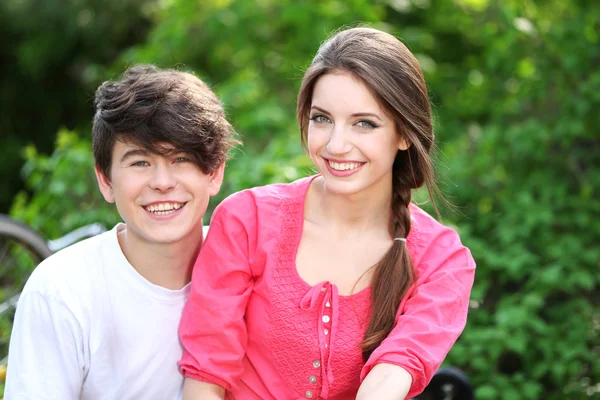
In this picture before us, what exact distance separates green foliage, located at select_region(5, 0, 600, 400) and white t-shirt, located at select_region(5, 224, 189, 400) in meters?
1.16

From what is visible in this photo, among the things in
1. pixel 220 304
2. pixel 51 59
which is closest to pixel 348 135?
pixel 220 304

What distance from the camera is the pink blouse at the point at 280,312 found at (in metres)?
2.02

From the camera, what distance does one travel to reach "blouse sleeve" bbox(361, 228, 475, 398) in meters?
1.93

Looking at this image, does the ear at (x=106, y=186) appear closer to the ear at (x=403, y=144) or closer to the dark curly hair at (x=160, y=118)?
the dark curly hair at (x=160, y=118)

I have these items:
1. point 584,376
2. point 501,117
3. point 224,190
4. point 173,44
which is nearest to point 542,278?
point 584,376

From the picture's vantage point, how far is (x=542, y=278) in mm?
3205

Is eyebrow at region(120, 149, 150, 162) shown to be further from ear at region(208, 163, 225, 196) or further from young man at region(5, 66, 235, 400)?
ear at region(208, 163, 225, 196)

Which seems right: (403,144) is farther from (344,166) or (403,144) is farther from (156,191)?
(156,191)

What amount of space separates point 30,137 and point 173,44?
2.19 m

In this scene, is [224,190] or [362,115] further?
[224,190]

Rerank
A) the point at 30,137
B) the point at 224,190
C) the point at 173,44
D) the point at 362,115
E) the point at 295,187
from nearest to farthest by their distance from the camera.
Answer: the point at 362,115 → the point at 295,187 → the point at 224,190 → the point at 173,44 → the point at 30,137

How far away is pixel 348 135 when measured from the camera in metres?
2.00

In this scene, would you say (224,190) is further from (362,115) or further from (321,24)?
(362,115)

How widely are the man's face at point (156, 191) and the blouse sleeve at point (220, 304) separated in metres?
0.08
